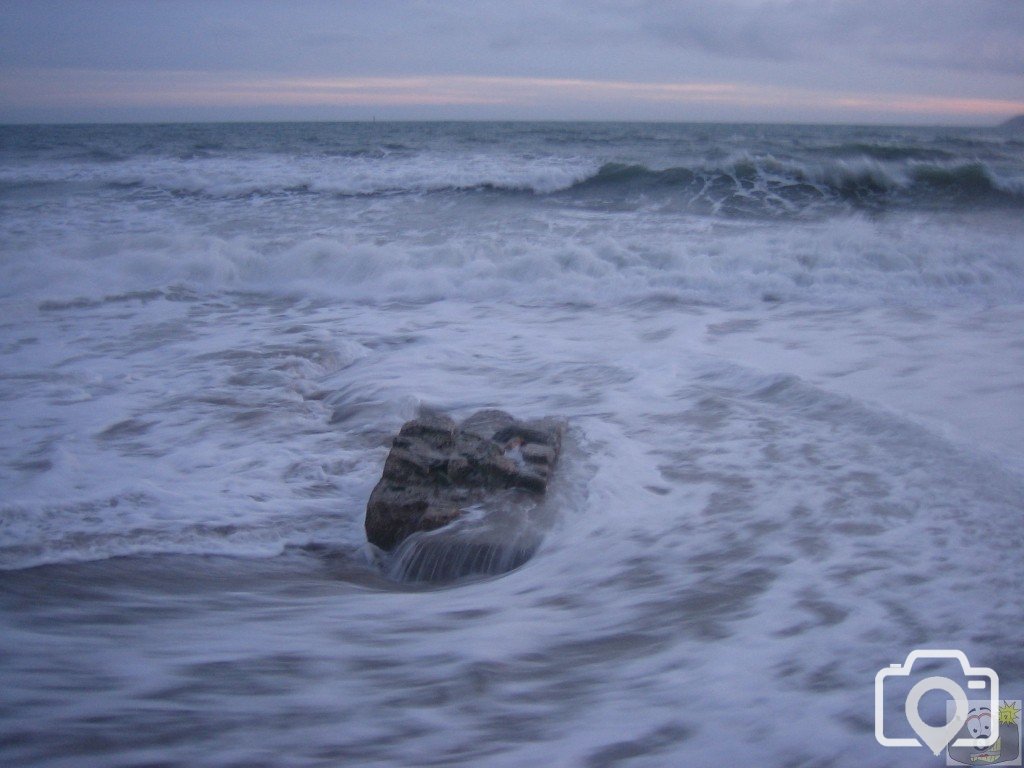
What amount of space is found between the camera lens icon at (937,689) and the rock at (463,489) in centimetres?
141

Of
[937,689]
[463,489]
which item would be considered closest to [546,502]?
[463,489]

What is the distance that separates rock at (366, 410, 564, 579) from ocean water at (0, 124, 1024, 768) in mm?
147

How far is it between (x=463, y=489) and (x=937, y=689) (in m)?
1.94

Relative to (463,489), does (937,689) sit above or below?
below

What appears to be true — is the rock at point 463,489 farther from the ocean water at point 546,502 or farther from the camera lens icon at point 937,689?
the camera lens icon at point 937,689

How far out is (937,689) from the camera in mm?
2096

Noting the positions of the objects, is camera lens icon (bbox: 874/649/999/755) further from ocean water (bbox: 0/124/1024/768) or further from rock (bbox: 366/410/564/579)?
rock (bbox: 366/410/564/579)

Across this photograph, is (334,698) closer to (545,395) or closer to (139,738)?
(139,738)

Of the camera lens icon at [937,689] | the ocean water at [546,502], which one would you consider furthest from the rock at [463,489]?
the camera lens icon at [937,689]

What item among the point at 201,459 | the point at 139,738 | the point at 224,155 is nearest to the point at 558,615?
the point at 139,738

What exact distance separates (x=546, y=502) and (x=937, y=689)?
1707 millimetres

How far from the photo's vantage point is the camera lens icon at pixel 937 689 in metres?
1.92

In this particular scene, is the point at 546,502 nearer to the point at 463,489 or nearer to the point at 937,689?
the point at 463,489

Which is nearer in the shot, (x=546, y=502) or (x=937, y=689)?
(x=937, y=689)
